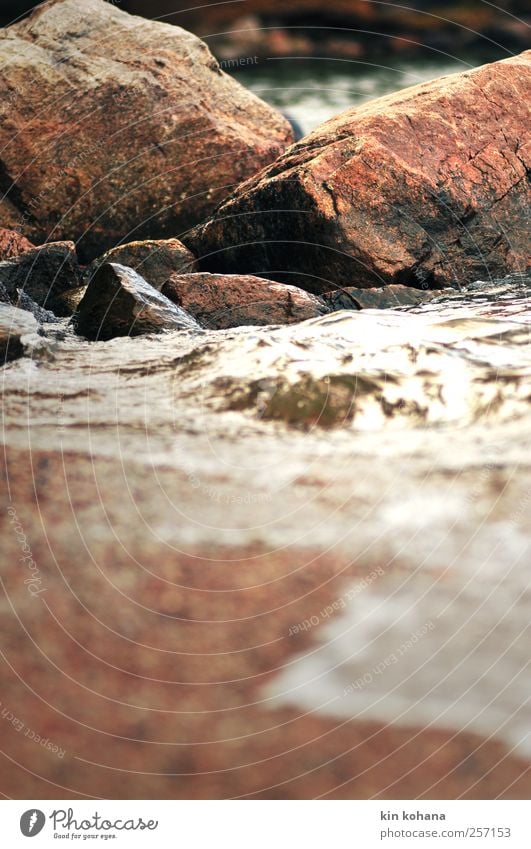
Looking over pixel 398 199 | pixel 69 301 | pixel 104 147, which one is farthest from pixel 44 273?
pixel 398 199

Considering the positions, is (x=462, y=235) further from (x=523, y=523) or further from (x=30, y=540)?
(x=30, y=540)

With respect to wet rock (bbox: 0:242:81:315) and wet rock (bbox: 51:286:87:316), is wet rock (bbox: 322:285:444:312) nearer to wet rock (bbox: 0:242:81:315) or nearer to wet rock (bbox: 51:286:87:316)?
wet rock (bbox: 51:286:87:316)

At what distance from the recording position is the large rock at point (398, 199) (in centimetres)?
880

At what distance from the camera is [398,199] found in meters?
8.91

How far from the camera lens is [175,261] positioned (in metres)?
9.41

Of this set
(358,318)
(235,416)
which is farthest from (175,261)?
(235,416)

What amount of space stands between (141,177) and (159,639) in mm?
9060

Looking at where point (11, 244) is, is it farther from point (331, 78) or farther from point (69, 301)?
point (331, 78)

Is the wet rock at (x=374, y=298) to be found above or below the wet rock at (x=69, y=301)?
above

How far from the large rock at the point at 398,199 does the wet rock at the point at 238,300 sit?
1.00m

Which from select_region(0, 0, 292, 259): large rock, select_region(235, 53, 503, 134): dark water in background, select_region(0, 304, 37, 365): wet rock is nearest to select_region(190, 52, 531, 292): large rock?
select_region(0, 0, 292, 259): large rock

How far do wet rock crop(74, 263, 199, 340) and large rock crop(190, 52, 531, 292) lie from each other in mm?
2300

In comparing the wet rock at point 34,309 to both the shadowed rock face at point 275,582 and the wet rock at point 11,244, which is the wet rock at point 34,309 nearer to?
the shadowed rock face at point 275,582

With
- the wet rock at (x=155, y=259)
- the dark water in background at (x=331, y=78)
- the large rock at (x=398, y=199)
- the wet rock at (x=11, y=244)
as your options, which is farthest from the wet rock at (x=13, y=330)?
the dark water in background at (x=331, y=78)
